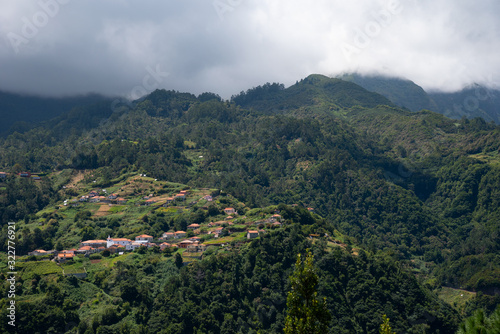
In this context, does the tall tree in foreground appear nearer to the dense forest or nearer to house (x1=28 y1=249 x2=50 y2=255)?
the dense forest

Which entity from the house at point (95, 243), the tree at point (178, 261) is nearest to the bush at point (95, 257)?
the house at point (95, 243)

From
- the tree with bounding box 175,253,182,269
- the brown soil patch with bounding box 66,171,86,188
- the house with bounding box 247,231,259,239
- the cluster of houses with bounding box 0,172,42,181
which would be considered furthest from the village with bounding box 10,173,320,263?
the cluster of houses with bounding box 0,172,42,181

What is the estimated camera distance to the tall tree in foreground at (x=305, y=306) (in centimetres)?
1969

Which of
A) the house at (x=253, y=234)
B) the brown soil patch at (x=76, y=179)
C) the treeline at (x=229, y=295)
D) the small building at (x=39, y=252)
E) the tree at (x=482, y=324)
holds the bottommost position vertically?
the treeline at (x=229, y=295)

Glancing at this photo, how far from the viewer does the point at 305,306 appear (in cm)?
2000

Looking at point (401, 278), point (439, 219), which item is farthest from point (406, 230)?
point (401, 278)

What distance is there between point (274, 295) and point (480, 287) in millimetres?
42200

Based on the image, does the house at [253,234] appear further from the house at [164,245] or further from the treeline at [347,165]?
the treeline at [347,165]

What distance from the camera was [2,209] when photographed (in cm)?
9731

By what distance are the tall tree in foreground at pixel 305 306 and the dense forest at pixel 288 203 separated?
120ft

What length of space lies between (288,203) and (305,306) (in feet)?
332

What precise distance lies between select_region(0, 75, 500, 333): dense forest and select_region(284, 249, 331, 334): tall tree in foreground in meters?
36.6

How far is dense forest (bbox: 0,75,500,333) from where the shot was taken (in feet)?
190

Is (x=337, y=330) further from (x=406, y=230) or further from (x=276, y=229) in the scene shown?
(x=406, y=230)
